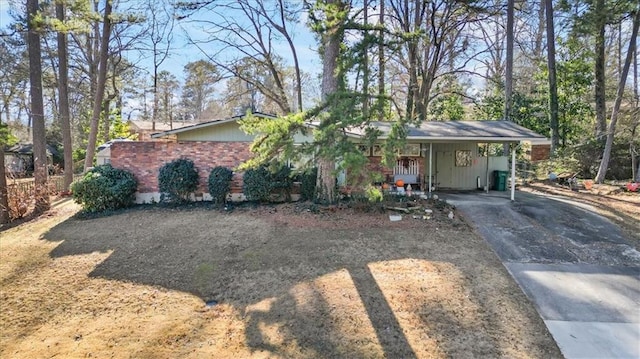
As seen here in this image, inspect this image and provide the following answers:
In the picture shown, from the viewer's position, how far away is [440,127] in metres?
12.6

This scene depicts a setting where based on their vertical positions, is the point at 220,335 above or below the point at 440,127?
below

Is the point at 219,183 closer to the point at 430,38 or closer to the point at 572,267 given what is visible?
the point at 572,267

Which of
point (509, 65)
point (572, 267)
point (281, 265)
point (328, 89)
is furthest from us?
point (509, 65)

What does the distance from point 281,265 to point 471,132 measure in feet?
26.2

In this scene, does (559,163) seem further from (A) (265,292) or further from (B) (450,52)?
(A) (265,292)

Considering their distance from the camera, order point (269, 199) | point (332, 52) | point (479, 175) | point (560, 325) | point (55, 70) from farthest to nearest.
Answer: point (55, 70)
point (479, 175)
point (269, 199)
point (332, 52)
point (560, 325)

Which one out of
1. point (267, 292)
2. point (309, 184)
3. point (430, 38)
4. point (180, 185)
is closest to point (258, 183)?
point (309, 184)

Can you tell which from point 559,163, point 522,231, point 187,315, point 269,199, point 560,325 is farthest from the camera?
point 559,163

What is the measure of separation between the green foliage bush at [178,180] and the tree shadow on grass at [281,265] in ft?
3.63

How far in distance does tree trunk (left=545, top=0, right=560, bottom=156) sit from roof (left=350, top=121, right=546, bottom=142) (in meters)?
6.22

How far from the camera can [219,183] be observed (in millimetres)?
10938

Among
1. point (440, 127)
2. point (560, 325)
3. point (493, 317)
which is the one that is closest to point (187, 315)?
point (493, 317)

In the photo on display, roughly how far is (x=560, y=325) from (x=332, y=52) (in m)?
8.19

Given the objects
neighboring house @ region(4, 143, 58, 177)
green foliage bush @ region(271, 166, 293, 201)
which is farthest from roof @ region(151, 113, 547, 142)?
neighboring house @ region(4, 143, 58, 177)
